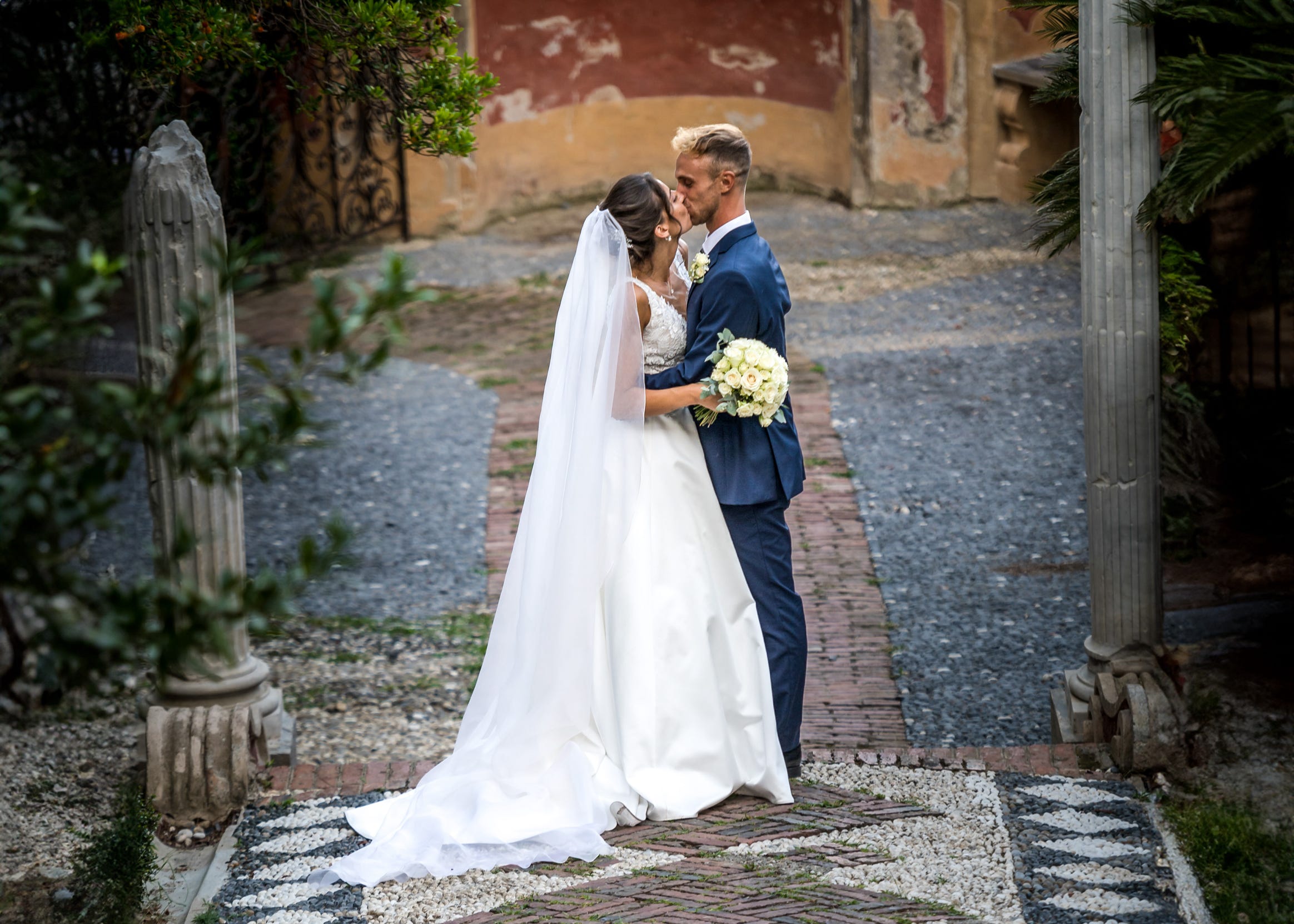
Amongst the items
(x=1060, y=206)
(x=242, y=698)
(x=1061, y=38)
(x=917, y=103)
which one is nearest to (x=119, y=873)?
(x=242, y=698)

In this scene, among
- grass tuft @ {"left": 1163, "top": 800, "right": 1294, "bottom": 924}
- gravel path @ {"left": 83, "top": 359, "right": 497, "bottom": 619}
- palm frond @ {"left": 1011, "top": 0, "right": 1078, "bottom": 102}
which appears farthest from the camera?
gravel path @ {"left": 83, "top": 359, "right": 497, "bottom": 619}

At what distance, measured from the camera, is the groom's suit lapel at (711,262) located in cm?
432

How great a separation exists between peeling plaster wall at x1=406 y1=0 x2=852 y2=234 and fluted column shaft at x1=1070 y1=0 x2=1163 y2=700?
9.54 meters

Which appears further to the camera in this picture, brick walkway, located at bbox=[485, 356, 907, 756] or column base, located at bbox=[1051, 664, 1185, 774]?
brick walkway, located at bbox=[485, 356, 907, 756]

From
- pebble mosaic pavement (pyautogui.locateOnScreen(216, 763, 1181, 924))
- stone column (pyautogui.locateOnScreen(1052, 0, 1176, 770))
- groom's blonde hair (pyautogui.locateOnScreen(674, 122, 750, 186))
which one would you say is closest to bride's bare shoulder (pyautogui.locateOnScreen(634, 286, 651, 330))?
groom's blonde hair (pyautogui.locateOnScreen(674, 122, 750, 186))

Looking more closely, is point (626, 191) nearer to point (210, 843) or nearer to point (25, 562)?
point (210, 843)

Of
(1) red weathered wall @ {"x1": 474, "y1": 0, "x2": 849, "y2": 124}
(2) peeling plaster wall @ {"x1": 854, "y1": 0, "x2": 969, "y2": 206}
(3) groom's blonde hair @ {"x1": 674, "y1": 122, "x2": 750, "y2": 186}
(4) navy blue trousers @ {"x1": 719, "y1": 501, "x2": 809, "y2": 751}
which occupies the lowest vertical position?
(4) navy blue trousers @ {"x1": 719, "y1": 501, "x2": 809, "y2": 751}

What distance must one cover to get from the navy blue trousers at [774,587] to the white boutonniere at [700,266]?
2.40 feet

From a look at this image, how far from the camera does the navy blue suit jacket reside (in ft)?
14.0

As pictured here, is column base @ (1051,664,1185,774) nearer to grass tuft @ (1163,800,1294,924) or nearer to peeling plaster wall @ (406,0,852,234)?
grass tuft @ (1163,800,1294,924)

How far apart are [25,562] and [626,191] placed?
2.85 metres

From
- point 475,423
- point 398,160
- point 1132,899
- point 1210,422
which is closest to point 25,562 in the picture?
point 1132,899

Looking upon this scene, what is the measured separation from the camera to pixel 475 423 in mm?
9250

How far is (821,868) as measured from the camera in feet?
12.7
